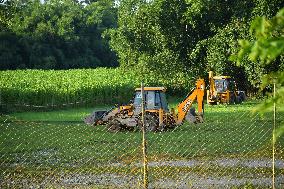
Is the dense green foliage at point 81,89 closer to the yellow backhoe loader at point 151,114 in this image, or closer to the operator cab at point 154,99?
the yellow backhoe loader at point 151,114

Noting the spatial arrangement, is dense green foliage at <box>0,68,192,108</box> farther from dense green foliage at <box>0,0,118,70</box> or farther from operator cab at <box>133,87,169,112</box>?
dense green foliage at <box>0,0,118,70</box>

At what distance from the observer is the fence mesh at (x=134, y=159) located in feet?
33.0

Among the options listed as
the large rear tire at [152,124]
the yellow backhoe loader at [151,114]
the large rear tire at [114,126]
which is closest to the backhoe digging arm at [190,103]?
the yellow backhoe loader at [151,114]

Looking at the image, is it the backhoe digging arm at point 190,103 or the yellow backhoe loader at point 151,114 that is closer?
the yellow backhoe loader at point 151,114

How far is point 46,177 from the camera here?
10.7 m

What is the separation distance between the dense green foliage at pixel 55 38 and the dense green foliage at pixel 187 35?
18.4 m

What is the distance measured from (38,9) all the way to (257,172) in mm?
70106

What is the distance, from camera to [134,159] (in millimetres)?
12219

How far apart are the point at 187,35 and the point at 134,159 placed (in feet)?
98.1

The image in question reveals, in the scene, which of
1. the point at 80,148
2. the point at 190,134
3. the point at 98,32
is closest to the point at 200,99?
the point at 190,134

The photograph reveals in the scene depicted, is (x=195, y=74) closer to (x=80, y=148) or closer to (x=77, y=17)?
(x=80, y=148)

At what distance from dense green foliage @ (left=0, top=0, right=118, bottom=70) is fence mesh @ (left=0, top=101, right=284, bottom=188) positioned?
40963 mm

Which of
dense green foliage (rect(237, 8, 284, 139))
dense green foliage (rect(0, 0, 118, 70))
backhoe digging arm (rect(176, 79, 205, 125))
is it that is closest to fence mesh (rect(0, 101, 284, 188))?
backhoe digging arm (rect(176, 79, 205, 125))

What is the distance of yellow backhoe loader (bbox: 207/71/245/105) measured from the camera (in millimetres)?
33156
